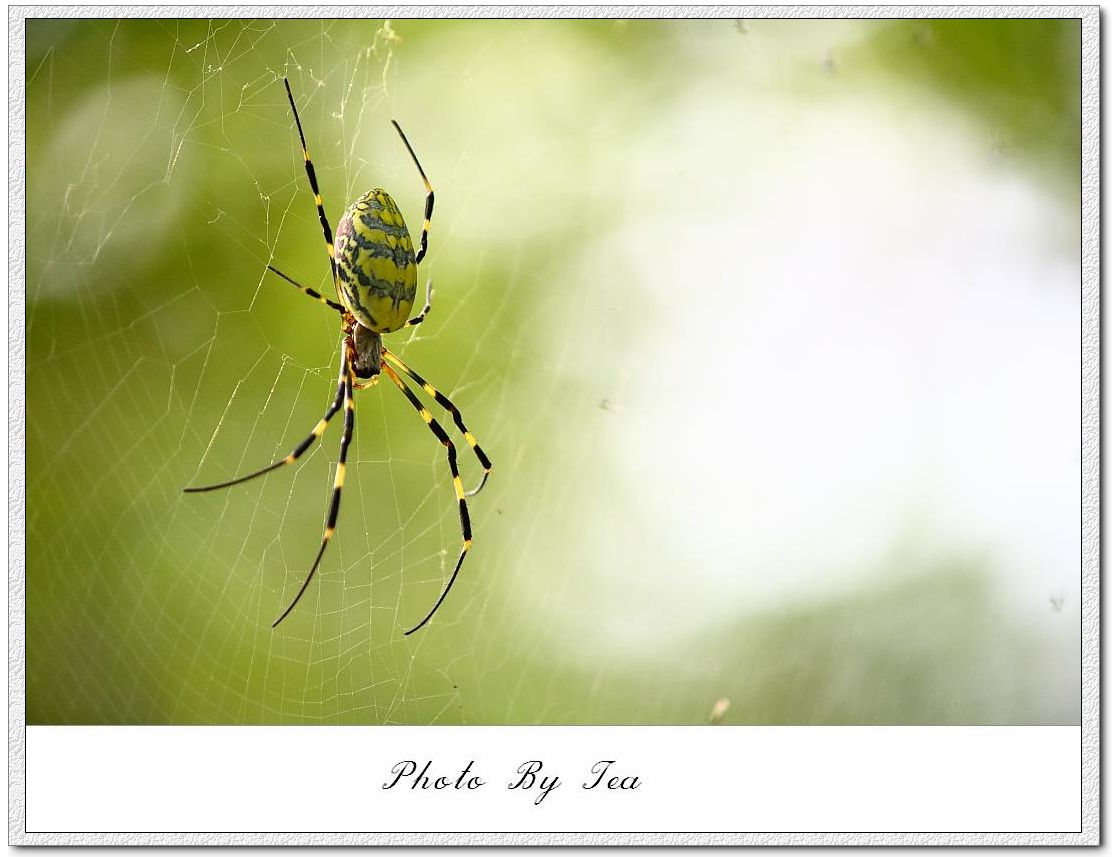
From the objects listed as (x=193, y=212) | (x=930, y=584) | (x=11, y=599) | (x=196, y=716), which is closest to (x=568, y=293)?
(x=193, y=212)

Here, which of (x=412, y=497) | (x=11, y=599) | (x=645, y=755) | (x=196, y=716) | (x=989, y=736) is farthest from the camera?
(x=412, y=497)

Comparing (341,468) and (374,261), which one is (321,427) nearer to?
(341,468)

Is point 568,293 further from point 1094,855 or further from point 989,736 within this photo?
point 1094,855

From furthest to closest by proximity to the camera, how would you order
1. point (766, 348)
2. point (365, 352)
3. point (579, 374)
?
point (579, 374) < point (766, 348) < point (365, 352)

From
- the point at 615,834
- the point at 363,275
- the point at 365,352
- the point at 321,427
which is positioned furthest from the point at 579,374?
the point at 615,834

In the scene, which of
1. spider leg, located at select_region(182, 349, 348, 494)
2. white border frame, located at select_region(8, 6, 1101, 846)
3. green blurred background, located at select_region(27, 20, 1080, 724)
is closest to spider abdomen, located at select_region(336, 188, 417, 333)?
spider leg, located at select_region(182, 349, 348, 494)

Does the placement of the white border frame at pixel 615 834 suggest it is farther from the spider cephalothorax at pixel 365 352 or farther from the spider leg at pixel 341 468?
the spider cephalothorax at pixel 365 352
